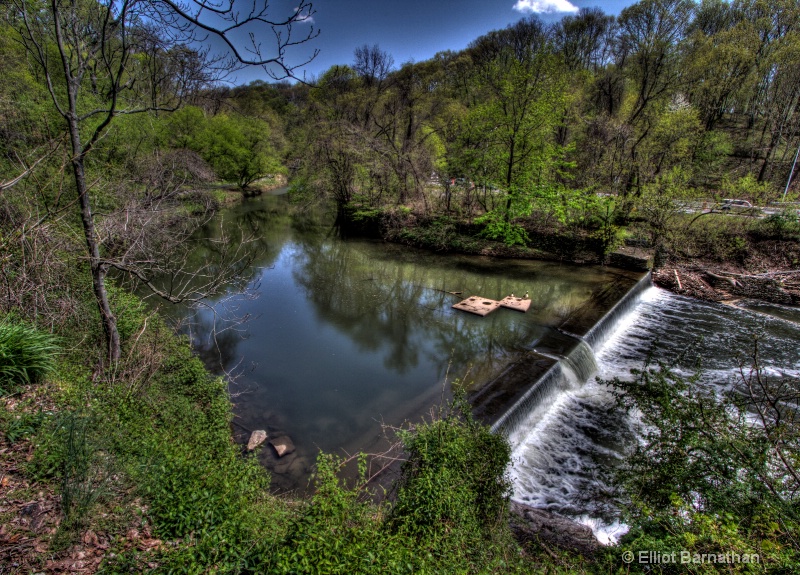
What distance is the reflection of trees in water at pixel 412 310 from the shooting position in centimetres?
1000

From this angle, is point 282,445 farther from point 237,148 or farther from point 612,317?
point 237,148

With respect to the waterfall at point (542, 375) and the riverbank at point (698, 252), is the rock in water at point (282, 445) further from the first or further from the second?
the riverbank at point (698, 252)

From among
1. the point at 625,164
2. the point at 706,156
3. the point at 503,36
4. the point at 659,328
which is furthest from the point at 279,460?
the point at 503,36

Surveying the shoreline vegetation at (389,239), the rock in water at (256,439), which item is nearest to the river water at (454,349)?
the rock in water at (256,439)

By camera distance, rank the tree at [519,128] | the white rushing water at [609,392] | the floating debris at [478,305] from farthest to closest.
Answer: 1. the tree at [519,128]
2. the floating debris at [478,305]
3. the white rushing water at [609,392]

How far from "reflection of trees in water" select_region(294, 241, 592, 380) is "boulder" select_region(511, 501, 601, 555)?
344 cm

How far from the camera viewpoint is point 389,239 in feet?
69.9

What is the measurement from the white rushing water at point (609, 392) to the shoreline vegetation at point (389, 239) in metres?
0.50

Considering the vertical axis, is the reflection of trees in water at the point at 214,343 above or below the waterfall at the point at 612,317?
below

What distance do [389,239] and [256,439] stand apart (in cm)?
1560

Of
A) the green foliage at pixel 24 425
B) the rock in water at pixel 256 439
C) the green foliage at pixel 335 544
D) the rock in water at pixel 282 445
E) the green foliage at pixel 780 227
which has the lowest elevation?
the rock in water at pixel 282 445

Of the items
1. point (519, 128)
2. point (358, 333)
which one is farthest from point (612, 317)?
→ point (519, 128)

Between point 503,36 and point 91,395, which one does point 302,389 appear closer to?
point 91,395

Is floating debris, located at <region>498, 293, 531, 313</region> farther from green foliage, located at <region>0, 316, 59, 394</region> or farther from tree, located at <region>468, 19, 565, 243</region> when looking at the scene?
green foliage, located at <region>0, 316, 59, 394</region>
